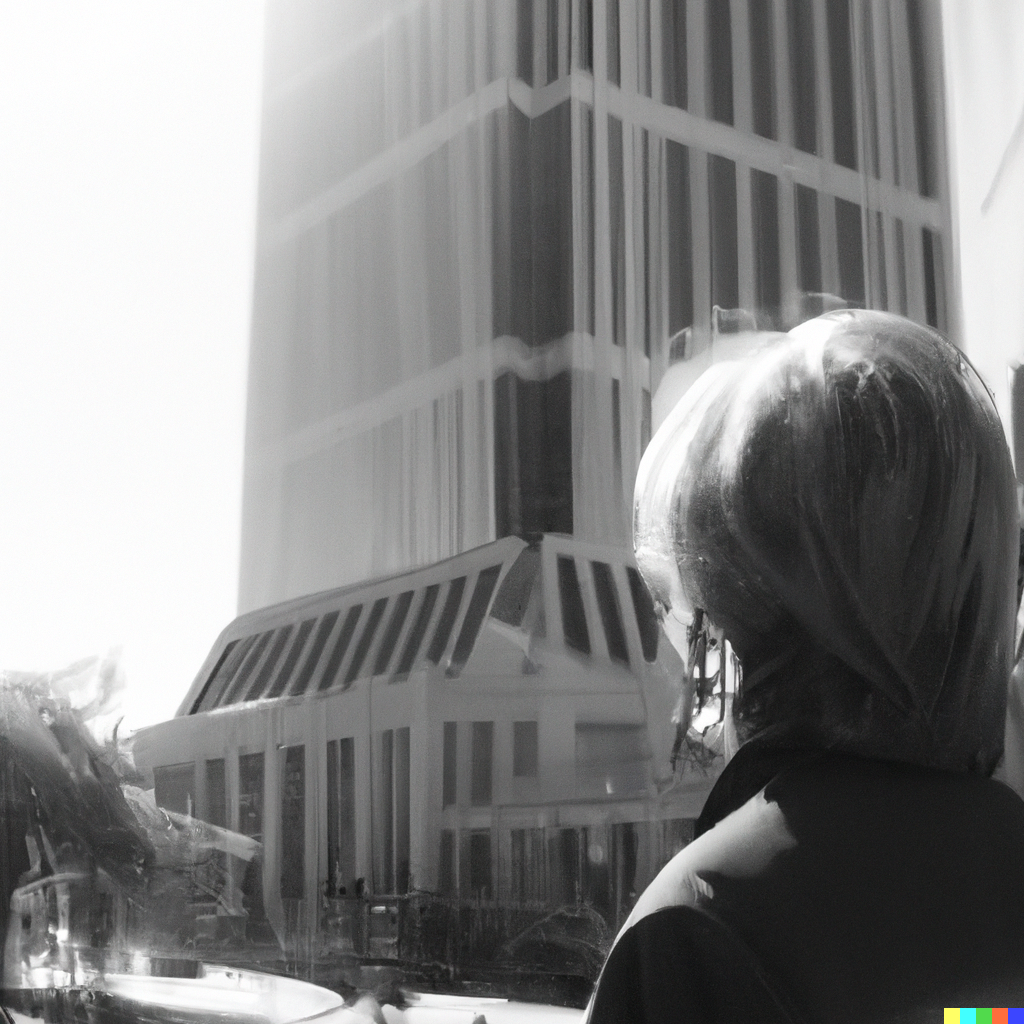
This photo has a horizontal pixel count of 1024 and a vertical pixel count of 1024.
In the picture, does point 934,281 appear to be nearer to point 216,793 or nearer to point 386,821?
point 386,821

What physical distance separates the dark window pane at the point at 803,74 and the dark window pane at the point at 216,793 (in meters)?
0.66

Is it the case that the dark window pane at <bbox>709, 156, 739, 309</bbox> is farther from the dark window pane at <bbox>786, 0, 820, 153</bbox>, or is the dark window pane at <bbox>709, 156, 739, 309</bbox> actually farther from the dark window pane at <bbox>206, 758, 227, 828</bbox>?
the dark window pane at <bbox>206, 758, 227, 828</bbox>

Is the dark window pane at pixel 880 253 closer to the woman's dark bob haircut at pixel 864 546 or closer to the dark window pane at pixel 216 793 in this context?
the woman's dark bob haircut at pixel 864 546

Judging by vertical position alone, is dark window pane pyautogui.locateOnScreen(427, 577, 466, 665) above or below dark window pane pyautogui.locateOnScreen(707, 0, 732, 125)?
below

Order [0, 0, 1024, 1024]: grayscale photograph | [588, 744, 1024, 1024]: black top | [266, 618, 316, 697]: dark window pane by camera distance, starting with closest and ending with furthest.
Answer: [588, 744, 1024, 1024]: black top
[0, 0, 1024, 1024]: grayscale photograph
[266, 618, 316, 697]: dark window pane

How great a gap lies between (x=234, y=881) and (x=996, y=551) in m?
0.61

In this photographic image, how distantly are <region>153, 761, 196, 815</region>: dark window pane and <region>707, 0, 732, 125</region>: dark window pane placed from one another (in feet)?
2.17

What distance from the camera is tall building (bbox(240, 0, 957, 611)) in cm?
88

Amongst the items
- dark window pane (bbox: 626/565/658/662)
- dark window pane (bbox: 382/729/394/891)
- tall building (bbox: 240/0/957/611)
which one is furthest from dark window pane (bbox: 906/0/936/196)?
dark window pane (bbox: 382/729/394/891)

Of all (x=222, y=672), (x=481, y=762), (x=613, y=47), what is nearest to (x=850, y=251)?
(x=613, y=47)

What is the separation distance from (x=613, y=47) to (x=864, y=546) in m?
0.49

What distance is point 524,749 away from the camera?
2.79 ft

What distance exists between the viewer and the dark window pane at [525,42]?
3.02 ft

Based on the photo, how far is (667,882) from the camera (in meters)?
0.55
